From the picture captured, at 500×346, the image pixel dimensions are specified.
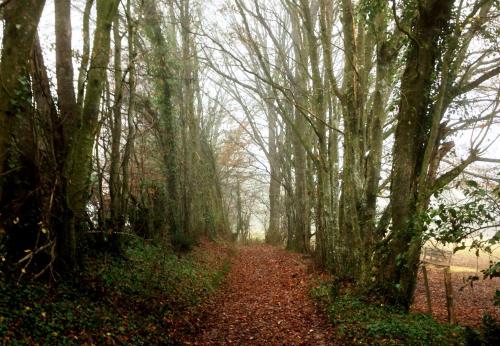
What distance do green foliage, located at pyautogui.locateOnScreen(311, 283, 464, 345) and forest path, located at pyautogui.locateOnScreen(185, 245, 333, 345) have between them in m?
0.38

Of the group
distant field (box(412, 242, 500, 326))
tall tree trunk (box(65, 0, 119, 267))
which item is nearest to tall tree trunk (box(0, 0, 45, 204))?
tall tree trunk (box(65, 0, 119, 267))

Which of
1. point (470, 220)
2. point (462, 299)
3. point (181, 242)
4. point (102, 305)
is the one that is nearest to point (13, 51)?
point (102, 305)

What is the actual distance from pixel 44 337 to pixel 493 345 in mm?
5515

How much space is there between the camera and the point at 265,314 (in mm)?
8578

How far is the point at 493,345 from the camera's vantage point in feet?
15.2

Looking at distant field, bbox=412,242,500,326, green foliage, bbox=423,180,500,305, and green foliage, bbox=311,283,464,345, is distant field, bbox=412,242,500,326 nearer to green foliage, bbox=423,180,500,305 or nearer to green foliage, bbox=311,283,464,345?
green foliage, bbox=311,283,464,345

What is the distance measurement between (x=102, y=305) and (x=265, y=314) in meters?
3.87

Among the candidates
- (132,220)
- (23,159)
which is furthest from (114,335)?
(132,220)

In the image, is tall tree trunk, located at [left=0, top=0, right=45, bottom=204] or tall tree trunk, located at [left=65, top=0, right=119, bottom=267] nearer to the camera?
tall tree trunk, located at [left=0, top=0, right=45, bottom=204]

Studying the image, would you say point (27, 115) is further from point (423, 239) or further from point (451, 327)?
point (451, 327)

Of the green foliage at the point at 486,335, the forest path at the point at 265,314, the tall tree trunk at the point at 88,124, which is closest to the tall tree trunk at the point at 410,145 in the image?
the forest path at the point at 265,314

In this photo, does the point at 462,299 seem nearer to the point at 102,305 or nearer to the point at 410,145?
the point at 410,145

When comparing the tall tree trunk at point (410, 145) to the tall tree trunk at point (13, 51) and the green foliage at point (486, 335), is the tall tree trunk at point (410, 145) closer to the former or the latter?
the green foliage at point (486, 335)

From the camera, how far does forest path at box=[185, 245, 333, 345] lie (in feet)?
22.6
